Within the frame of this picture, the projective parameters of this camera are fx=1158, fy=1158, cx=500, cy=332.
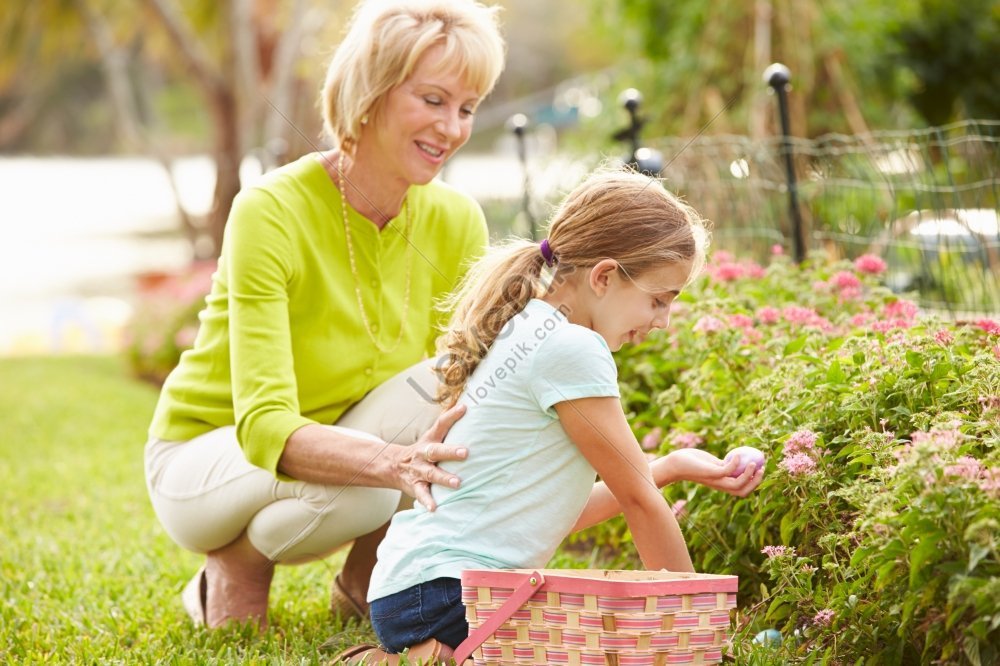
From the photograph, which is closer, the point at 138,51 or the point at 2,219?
the point at 138,51

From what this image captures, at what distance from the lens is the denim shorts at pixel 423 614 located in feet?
7.18

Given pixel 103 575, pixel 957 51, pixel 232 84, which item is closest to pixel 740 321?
pixel 103 575

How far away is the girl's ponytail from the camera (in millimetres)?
2285

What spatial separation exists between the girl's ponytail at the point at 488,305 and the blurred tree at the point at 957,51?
33.8ft

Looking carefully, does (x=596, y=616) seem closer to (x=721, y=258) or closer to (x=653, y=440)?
(x=653, y=440)

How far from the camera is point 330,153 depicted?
2973 millimetres

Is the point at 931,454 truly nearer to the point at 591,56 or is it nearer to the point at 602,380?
the point at 602,380

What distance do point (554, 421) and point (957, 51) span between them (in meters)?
10.9

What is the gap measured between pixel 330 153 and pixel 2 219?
33.1m

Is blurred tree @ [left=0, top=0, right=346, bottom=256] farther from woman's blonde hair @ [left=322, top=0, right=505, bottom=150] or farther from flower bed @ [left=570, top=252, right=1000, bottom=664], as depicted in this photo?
flower bed @ [left=570, top=252, right=1000, bottom=664]

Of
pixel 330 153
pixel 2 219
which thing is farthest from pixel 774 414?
pixel 2 219

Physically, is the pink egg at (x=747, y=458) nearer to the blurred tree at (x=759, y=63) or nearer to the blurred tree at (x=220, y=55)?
the blurred tree at (x=220, y=55)

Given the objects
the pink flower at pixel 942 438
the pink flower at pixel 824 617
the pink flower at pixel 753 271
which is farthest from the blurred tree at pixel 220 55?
the pink flower at pixel 942 438

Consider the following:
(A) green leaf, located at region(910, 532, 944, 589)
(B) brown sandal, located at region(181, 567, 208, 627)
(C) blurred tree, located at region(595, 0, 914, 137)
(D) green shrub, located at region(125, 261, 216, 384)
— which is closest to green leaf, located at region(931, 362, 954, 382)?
(A) green leaf, located at region(910, 532, 944, 589)
